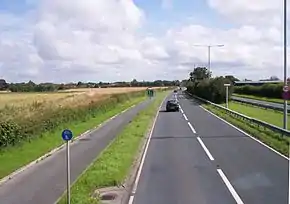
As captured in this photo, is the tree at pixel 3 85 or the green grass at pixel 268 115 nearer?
the green grass at pixel 268 115

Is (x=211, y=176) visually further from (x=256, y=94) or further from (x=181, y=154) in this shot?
(x=256, y=94)

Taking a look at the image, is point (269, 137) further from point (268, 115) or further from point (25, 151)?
point (268, 115)

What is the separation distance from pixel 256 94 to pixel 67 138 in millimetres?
100166

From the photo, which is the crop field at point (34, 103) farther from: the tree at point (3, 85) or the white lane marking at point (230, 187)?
the tree at point (3, 85)

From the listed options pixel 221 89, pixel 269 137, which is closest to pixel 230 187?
pixel 269 137

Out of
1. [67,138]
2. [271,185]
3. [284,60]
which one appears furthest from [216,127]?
[67,138]

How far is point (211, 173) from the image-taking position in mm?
15875

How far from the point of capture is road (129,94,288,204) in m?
12.1

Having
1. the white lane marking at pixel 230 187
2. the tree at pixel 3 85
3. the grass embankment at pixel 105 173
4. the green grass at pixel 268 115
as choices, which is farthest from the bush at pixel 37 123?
the tree at pixel 3 85

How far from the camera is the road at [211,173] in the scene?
12133mm

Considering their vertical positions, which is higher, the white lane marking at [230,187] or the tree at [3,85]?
the tree at [3,85]

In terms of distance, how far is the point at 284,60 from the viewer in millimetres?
26422

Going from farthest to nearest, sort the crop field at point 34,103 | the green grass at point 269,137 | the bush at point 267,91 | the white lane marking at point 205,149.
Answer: the bush at point 267,91
the crop field at point 34,103
the green grass at point 269,137
the white lane marking at point 205,149

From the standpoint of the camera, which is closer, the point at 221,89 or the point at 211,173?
the point at 211,173
